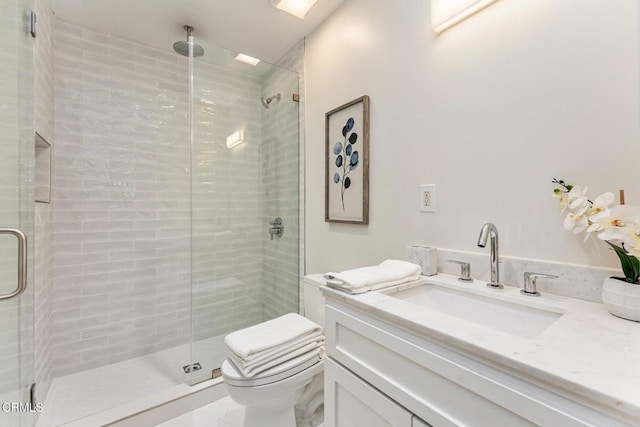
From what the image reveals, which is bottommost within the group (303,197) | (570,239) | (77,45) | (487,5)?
(570,239)

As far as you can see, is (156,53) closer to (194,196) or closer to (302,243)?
(194,196)

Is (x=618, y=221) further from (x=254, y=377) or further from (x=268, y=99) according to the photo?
(x=268, y=99)

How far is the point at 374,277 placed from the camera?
40.3 inches

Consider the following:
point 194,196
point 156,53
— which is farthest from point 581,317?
point 156,53

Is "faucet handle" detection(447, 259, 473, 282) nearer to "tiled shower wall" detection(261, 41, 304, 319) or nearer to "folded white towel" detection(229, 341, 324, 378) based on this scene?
"folded white towel" detection(229, 341, 324, 378)

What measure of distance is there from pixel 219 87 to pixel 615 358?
241cm

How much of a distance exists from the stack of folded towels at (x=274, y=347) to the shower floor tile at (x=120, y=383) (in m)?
0.73

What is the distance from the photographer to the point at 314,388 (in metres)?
1.53

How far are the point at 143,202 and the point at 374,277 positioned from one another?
1994mm

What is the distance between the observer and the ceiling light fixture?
1.12 meters

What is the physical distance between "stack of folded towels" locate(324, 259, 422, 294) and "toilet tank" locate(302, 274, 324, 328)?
1.77 feet

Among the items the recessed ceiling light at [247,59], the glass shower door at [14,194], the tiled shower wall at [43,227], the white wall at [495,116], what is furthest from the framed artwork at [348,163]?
the tiled shower wall at [43,227]

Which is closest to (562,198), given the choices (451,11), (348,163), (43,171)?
(451,11)

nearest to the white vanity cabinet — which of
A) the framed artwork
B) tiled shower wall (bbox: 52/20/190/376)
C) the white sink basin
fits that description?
the white sink basin
